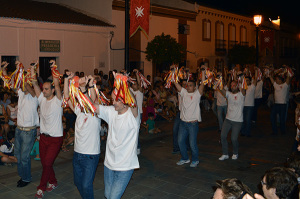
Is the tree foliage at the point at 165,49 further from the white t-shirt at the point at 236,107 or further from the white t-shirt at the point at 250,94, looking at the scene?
the white t-shirt at the point at 236,107

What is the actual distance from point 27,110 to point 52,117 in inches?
28.3

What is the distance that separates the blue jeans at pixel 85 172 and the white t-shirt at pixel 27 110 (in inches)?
69.9

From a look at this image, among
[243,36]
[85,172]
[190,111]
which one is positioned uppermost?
[243,36]

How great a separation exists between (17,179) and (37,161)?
4.46 ft

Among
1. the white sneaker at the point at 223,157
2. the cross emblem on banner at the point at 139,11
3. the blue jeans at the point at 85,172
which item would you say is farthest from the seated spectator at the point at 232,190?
the cross emblem on banner at the point at 139,11

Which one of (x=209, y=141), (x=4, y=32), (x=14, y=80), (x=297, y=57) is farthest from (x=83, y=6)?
(x=297, y=57)

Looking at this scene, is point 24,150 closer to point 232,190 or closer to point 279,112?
point 232,190

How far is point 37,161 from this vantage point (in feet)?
28.9

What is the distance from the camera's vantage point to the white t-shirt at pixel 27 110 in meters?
6.94

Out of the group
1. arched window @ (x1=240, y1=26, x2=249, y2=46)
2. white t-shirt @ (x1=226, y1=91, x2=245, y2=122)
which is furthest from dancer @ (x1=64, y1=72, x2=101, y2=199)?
arched window @ (x1=240, y1=26, x2=249, y2=46)

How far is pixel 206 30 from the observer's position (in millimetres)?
27812

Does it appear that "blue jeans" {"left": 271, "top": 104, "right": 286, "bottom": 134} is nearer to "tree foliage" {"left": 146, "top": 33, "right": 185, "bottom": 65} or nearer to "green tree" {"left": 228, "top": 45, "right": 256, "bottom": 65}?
"tree foliage" {"left": 146, "top": 33, "right": 185, "bottom": 65}

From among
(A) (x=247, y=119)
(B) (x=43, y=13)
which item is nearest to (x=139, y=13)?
(A) (x=247, y=119)

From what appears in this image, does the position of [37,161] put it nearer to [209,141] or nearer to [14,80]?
[14,80]
